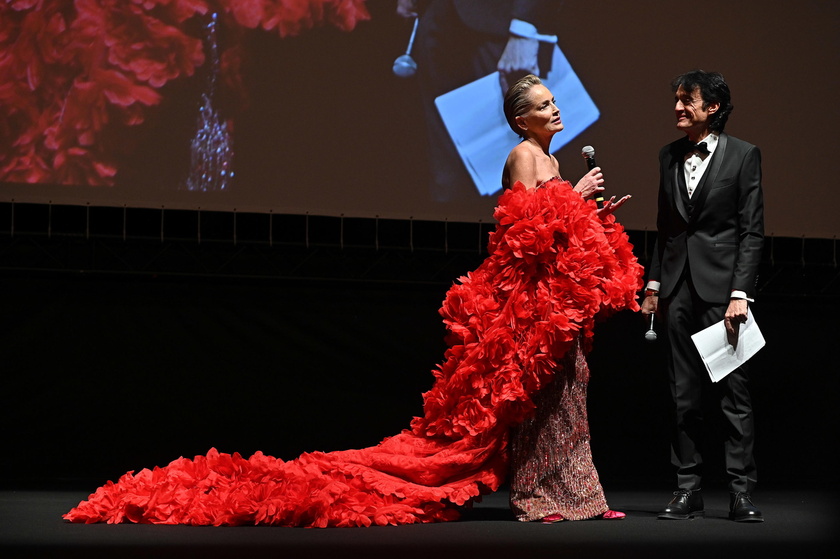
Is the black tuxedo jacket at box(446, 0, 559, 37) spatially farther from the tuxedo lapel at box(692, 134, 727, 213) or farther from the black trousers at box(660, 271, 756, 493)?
the black trousers at box(660, 271, 756, 493)

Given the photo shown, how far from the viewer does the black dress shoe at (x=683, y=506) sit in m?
2.93

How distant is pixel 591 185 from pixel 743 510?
106cm

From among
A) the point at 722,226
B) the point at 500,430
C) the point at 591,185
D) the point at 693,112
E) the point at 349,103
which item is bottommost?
the point at 500,430

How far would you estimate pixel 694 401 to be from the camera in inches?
117

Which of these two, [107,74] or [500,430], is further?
[107,74]

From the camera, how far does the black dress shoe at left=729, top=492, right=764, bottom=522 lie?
287cm

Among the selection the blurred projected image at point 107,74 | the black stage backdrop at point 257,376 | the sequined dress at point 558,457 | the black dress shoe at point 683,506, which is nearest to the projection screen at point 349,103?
the blurred projected image at point 107,74

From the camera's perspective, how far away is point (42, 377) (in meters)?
4.48

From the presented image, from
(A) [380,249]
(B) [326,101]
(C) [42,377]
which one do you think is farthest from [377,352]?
(C) [42,377]

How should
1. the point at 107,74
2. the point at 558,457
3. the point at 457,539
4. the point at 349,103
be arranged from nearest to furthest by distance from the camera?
1. the point at 457,539
2. the point at 558,457
3. the point at 107,74
4. the point at 349,103

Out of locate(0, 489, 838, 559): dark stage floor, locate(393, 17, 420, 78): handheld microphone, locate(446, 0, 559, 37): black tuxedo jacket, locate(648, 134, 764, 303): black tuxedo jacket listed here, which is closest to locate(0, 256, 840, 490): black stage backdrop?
locate(393, 17, 420, 78): handheld microphone

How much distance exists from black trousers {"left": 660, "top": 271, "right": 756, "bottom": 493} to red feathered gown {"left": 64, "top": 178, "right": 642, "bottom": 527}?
0.17 m

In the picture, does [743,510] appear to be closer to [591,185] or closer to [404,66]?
[591,185]

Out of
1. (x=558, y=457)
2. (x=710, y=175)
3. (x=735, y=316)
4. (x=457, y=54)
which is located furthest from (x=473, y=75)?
(x=558, y=457)
